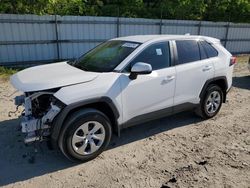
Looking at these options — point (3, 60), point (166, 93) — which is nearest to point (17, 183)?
point (166, 93)

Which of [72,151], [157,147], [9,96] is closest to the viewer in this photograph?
[72,151]

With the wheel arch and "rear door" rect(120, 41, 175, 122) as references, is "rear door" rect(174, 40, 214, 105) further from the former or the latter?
"rear door" rect(120, 41, 175, 122)

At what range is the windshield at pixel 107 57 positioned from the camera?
4.28 meters

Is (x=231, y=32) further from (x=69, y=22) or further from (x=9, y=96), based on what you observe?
(x=9, y=96)

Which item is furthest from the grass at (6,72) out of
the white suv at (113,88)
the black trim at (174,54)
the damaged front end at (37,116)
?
the black trim at (174,54)

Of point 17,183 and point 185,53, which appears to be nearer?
point 17,183

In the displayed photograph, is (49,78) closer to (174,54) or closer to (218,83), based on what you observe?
(174,54)

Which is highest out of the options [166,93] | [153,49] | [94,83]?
A: [153,49]

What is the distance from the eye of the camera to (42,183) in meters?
3.50

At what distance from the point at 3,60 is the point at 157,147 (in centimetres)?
742

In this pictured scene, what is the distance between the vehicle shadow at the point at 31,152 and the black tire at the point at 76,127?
8.0 inches

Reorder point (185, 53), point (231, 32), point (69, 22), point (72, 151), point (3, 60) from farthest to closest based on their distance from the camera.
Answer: point (231, 32)
point (69, 22)
point (3, 60)
point (185, 53)
point (72, 151)

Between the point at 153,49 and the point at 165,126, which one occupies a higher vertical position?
the point at 153,49

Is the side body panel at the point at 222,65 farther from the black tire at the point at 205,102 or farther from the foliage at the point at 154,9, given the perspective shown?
the foliage at the point at 154,9
